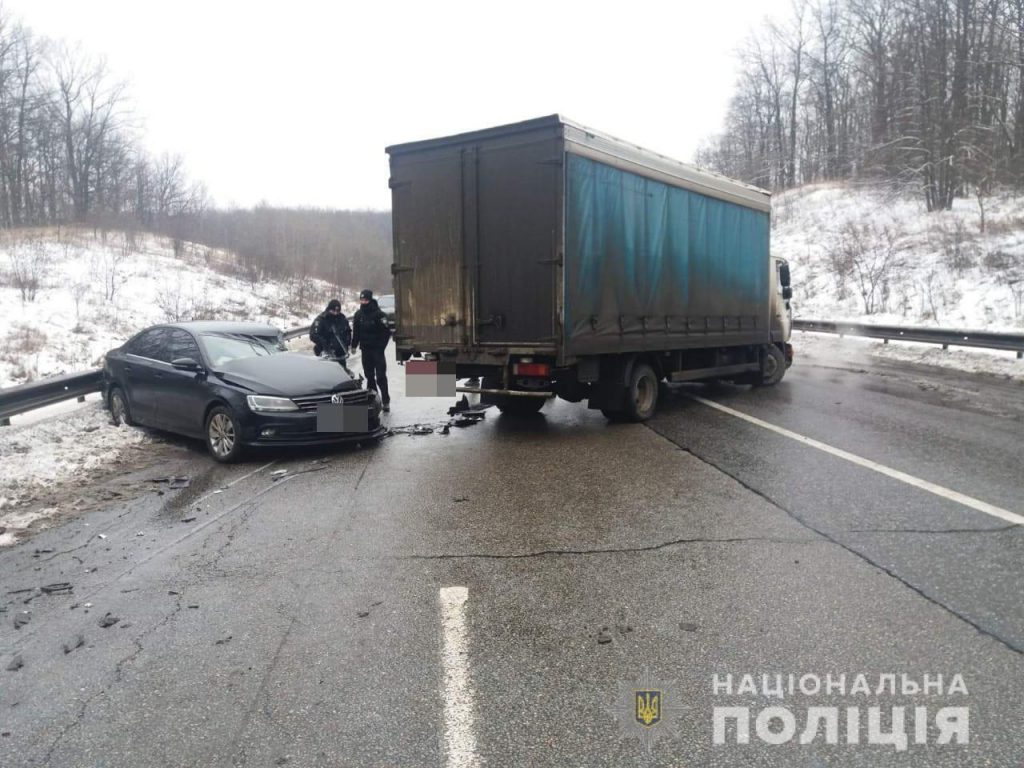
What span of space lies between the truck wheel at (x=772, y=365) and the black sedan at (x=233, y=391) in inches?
303

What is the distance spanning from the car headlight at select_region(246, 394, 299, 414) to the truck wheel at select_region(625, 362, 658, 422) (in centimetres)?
420

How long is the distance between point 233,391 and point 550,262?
147 inches

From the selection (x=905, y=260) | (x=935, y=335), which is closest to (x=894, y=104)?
(x=905, y=260)

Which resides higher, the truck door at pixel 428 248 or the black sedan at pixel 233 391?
the truck door at pixel 428 248

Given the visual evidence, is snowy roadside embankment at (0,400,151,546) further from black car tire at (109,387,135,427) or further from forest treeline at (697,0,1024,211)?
forest treeline at (697,0,1024,211)

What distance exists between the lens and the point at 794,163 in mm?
49531

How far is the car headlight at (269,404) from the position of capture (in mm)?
7605

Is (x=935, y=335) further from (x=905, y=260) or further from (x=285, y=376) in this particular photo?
(x=285, y=376)

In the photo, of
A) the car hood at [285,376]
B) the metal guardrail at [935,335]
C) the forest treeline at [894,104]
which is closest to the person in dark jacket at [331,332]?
the car hood at [285,376]

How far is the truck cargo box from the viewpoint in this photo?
7898 mm

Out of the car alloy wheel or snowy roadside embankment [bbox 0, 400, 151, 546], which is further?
the car alloy wheel

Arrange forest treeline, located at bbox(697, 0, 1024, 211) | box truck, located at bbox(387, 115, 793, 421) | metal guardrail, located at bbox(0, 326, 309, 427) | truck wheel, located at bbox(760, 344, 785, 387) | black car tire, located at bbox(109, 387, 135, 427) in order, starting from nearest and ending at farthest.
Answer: box truck, located at bbox(387, 115, 793, 421)
metal guardrail, located at bbox(0, 326, 309, 427)
black car tire, located at bbox(109, 387, 135, 427)
truck wheel, located at bbox(760, 344, 785, 387)
forest treeline, located at bbox(697, 0, 1024, 211)

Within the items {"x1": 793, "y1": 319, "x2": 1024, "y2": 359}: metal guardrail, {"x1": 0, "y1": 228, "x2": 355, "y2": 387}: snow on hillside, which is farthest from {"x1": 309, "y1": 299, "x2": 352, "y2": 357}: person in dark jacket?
{"x1": 793, "y1": 319, "x2": 1024, "y2": 359}: metal guardrail

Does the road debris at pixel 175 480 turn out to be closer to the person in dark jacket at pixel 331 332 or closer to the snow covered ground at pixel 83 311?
the snow covered ground at pixel 83 311
